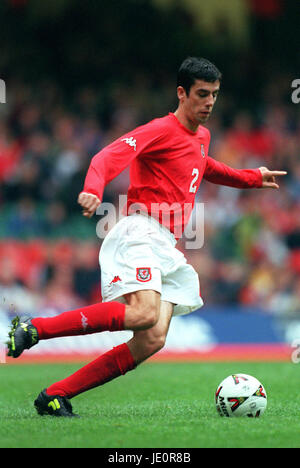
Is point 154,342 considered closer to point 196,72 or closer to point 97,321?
point 97,321

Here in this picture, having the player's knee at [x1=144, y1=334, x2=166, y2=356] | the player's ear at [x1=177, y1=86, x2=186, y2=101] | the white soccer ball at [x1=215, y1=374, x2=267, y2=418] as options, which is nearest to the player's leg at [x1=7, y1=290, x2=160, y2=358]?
the player's knee at [x1=144, y1=334, x2=166, y2=356]

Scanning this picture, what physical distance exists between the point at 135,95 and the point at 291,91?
3006 mm

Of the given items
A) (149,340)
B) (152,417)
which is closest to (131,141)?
(149,340)

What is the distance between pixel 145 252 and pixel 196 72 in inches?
49.4

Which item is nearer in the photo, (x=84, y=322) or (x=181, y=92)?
(x=84, y=322)

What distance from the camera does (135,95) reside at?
16.0 meters

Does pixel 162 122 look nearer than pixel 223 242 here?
Yes

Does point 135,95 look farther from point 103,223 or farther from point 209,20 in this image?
point 103,223

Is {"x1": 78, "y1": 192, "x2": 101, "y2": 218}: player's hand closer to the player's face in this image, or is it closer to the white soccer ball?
the player's face

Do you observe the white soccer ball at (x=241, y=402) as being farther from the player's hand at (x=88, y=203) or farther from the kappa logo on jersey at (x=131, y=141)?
the kappa logo on jersey at (x=131, y=141)

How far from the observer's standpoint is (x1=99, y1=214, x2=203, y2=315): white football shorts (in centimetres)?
524

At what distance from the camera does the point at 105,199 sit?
42.8 feet
